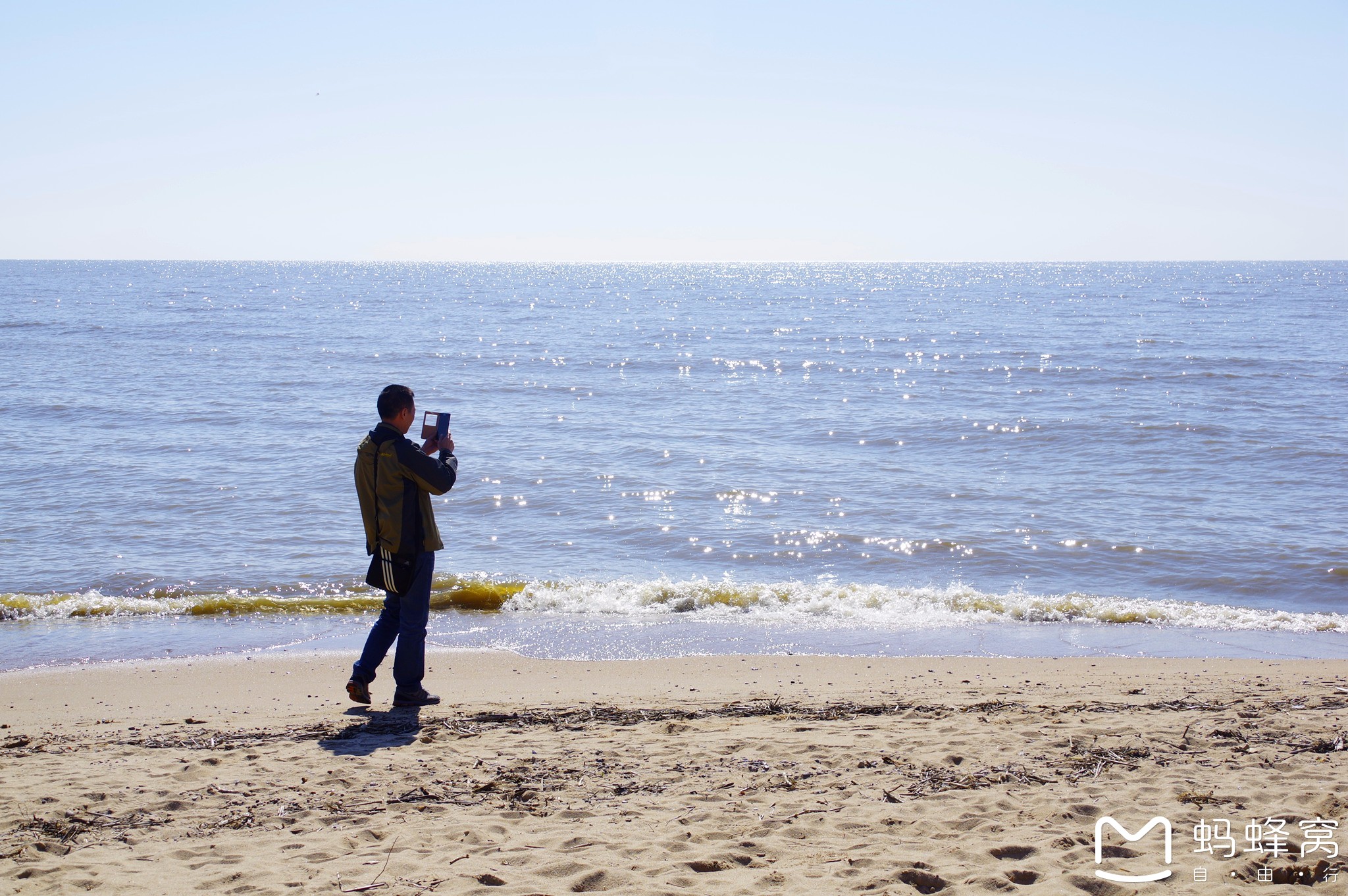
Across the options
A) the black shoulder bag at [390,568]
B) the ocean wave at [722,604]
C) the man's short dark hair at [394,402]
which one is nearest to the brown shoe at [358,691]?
the black shoulder bag at [390,568]

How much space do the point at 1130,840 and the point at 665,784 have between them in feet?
6.42

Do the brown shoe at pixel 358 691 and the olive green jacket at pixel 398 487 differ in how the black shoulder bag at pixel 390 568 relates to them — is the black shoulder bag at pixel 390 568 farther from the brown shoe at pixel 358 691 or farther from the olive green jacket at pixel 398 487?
the brown shoe at pixel 358 691

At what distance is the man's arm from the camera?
17.0 ft

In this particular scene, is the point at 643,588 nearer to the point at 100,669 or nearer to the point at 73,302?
the point at 100,669

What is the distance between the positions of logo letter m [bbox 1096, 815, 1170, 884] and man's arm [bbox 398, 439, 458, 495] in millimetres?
3565

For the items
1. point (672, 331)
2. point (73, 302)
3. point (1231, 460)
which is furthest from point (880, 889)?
point (73, 302)

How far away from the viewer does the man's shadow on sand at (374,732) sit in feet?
15.8

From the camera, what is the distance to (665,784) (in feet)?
14.0

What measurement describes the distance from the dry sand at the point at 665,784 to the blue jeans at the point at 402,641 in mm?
232

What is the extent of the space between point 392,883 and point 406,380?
25441 millimetres

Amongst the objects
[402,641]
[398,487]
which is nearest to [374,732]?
[402,641]

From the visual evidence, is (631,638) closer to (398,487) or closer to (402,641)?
(402,641)

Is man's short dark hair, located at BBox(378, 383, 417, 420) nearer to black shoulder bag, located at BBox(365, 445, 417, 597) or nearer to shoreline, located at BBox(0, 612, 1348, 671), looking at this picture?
black shoulder bag, located at BBox(365, 445, 417, 597)

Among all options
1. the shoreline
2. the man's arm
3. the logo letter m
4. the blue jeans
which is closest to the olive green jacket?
the man's arm
